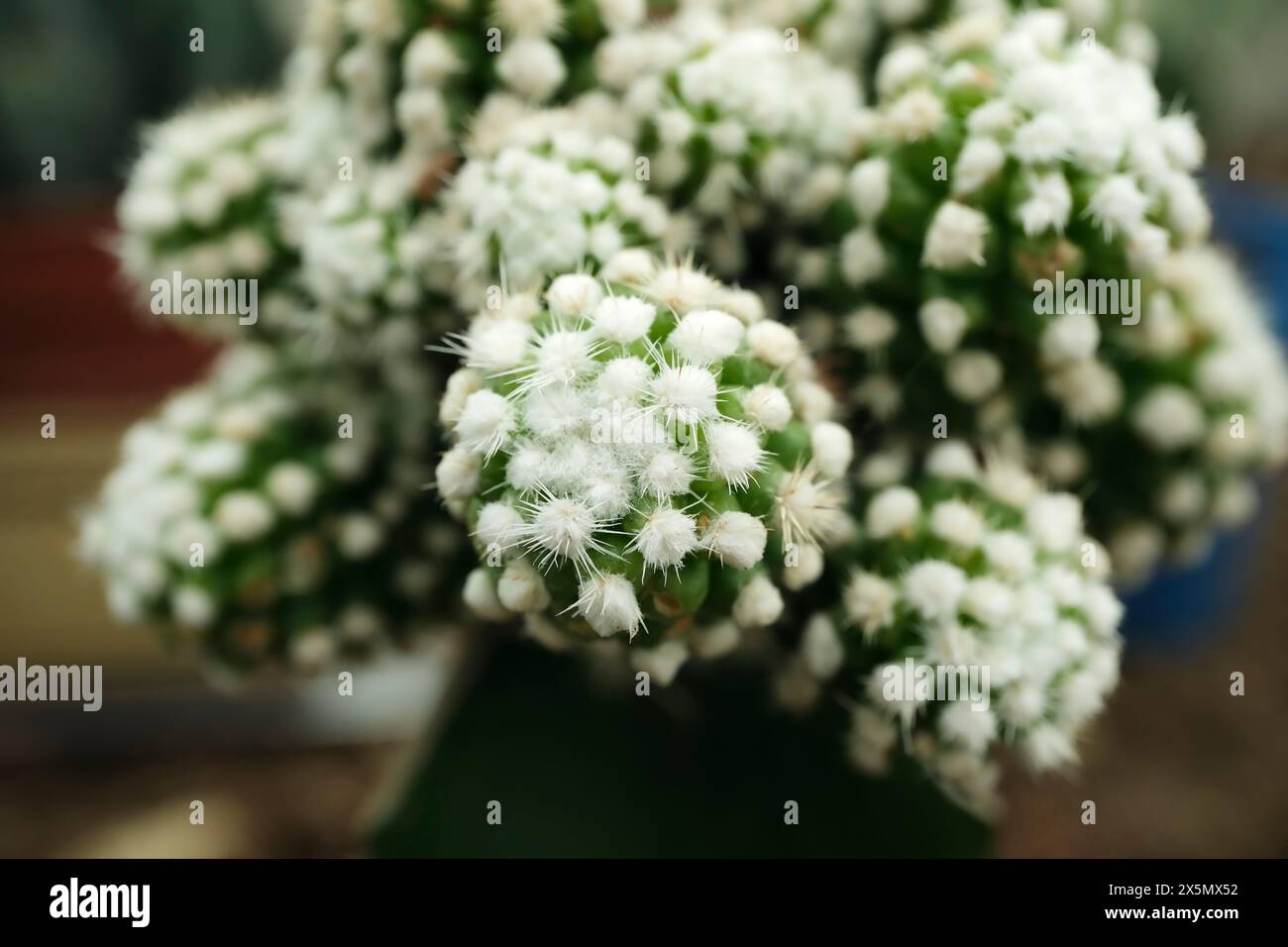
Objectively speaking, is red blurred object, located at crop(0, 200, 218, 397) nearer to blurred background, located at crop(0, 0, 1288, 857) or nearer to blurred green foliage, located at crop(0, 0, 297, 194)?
blurred background, located at crop(0, 0, 1288, 857)

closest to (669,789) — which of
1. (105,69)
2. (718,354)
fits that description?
(718,354)

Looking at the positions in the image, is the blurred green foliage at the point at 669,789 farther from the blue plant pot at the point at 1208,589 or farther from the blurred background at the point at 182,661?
the blue plant pot at the point at 1208,589

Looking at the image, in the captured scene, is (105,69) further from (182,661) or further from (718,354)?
(718,354)

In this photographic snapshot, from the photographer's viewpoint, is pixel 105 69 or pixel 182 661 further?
pixel 105 69

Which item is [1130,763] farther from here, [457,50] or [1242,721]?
[457,50]

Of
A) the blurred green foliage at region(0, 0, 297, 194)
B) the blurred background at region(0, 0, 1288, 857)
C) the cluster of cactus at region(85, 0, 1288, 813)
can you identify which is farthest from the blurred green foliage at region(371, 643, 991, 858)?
the blurred green foliage at region(0, 0, 297, 194)

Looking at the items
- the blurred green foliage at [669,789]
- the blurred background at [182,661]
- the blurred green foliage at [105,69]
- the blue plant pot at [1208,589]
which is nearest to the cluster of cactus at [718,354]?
the blurred green foliage at [669,789]
